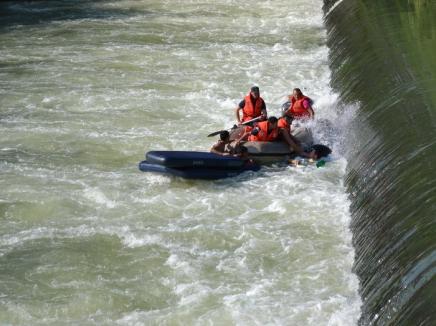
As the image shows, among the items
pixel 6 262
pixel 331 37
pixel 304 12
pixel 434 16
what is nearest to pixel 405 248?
pixel 6 262

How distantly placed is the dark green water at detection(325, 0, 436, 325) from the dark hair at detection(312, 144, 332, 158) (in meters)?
0.44

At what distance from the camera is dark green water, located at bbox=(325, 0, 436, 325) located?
9531mm

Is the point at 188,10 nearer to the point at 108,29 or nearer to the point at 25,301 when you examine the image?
the point at 108,29

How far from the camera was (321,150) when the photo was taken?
15.4 metres

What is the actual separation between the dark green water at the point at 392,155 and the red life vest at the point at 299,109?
0.88 meters

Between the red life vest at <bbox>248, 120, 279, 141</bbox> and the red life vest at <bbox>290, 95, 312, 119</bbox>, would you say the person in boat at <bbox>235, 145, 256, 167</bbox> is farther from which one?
the red life vest at <bbox>290, 95, 312, 119</bbox>

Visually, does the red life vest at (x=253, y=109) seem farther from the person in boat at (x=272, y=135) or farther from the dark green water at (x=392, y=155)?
the dark green water at (x=392, y=155)

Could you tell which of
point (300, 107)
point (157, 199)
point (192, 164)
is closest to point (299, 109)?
point (300, 107)

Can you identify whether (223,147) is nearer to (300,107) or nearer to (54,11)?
(300,107)

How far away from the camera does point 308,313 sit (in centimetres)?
1016

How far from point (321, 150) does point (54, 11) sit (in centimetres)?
1661

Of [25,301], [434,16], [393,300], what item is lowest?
[25,301]

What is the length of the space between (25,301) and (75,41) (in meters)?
15.0

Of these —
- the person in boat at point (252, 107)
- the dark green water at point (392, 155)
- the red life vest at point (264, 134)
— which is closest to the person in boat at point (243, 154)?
the red life vest at point (264, 134)
